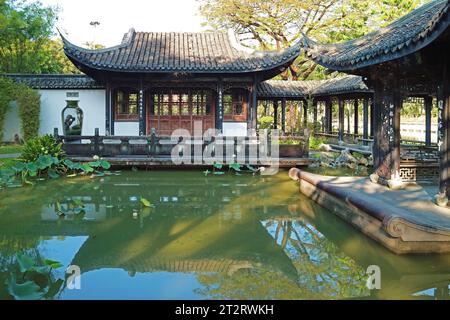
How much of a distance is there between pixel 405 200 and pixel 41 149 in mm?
9043

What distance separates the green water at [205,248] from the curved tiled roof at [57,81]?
9056 millimetres

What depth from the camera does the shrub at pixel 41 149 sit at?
38.5 feet

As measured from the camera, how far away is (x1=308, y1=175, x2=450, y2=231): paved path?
5388mm

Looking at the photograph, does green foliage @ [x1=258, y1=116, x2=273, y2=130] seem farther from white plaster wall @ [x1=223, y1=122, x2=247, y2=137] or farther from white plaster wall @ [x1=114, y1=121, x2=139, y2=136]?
white plaster wall @ [x1=114, y1=121, x2=139, y2=136]

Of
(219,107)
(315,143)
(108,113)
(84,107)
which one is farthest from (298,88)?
(84,107)

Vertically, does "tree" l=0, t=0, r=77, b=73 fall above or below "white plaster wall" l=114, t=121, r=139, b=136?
above

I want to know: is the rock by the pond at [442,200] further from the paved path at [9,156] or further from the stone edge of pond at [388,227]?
the paved path at [9,156]

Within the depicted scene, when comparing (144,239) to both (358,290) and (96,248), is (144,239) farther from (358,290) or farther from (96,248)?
(358,290)

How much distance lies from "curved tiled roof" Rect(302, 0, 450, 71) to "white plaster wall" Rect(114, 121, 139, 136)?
9252 millimetres

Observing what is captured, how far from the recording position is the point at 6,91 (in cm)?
1775

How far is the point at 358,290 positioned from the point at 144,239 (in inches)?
113

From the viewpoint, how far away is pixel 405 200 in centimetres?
650

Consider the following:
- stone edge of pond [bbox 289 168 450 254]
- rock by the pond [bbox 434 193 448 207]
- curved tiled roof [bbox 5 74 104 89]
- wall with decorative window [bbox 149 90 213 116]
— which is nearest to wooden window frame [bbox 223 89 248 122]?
wall with decorative window [bbox 149 90 213 116]

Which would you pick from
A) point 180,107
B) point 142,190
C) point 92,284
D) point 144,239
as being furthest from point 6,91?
point 92,284
